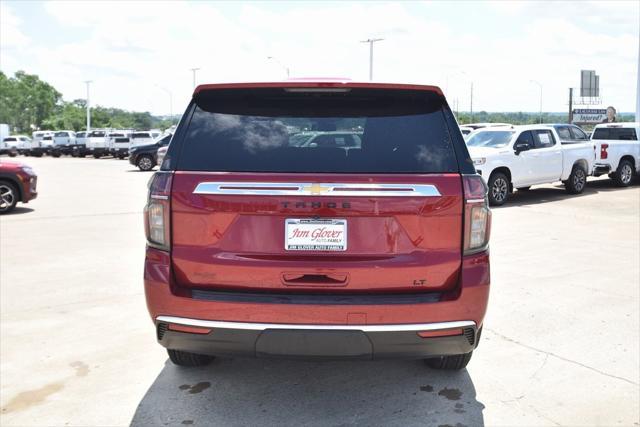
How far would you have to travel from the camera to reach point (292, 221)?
3.29m

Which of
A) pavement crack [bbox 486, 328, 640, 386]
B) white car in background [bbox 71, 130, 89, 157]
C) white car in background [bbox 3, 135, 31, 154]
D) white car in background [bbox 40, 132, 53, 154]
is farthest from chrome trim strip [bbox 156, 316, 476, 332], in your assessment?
white car in background [bbox 3, 135, 31, 154]

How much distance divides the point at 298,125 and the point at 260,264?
80 cm

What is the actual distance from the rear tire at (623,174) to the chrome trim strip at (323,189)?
58.6 feet

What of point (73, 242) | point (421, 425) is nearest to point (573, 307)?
point (421, 425)

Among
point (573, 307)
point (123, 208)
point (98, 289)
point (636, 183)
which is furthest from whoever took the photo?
point (636, 183)

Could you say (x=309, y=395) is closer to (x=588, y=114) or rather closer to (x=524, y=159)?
(x=524, y=159)

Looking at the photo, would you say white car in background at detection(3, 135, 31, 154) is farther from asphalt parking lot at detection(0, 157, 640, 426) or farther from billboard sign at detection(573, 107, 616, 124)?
billboard sign at detection(573, 107, 616, 124)

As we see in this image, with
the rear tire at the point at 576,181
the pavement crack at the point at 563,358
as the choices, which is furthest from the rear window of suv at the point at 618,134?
the pavement crack at the point at 563,358

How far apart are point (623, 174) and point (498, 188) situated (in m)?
6.38

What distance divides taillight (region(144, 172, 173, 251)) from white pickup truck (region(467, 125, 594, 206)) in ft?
38.7

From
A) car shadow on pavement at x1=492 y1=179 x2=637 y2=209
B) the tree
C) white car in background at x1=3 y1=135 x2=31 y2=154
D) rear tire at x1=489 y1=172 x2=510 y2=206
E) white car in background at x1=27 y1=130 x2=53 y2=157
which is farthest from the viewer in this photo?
A: the tree

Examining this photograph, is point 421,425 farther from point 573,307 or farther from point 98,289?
point 98,289

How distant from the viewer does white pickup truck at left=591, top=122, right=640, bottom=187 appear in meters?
19.0

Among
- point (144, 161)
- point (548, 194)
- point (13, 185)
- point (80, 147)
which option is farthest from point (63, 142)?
point (548, 194)
